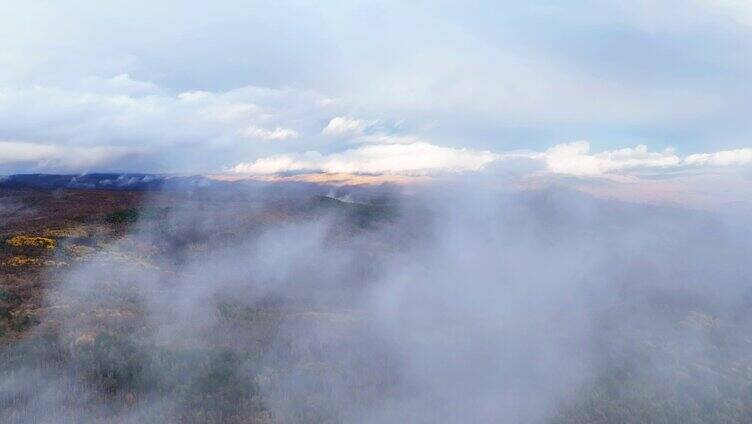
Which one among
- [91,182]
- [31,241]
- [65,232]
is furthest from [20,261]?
[91,182]

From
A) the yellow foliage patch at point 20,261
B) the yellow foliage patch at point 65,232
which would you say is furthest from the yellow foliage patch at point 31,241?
the yellow foliage patch at point 20,261

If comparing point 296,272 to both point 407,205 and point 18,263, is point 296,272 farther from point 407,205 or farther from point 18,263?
point 407,205

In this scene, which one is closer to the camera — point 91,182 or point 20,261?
point 20,261

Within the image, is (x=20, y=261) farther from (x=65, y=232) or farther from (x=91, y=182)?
(x=91, y=182)

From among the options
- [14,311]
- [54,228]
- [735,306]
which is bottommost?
[735,306]

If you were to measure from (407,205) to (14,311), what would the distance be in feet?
109

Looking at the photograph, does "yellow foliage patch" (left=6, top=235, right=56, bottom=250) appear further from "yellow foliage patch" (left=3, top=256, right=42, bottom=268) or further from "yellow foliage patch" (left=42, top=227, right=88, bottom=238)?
"yellow foliage patch" (left=3, top=256, right=42, bottom=268)

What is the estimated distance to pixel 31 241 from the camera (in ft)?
74.5

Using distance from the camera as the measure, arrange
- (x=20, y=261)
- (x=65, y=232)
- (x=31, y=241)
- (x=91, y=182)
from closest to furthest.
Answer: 1. (x=20, y=261)
2. (x=31, y=241)
3. (x=65, y=232)
4. (x=91, y=182)

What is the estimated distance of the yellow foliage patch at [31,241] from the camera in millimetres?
22331

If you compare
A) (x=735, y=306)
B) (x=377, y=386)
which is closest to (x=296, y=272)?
(x=377, y=386)

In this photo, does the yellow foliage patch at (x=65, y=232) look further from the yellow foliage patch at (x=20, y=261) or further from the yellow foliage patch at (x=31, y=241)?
the yellow foliage patch at (x=20, y=261)

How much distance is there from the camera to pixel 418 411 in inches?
451

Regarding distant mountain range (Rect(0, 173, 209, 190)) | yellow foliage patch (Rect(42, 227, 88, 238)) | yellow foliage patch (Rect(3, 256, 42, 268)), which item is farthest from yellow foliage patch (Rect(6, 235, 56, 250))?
distant mountain range (Rect(0, 173, 209, 190))
